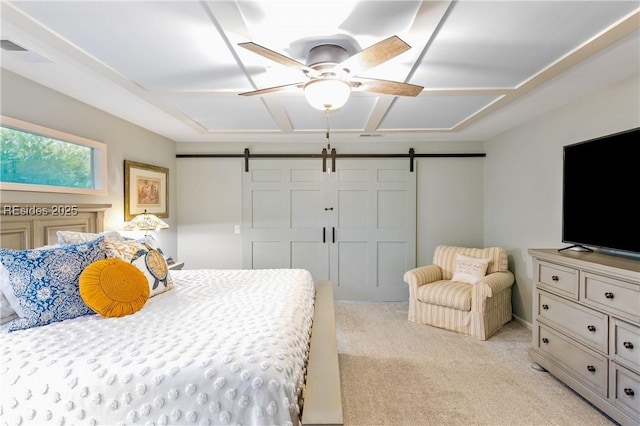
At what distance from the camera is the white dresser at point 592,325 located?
179 cm

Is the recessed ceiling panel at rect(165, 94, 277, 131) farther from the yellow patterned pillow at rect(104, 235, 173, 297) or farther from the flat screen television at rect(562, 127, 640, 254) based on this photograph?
the flat screen television at rect(562, 127, 640, 254)

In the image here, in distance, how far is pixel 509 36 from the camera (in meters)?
1.70

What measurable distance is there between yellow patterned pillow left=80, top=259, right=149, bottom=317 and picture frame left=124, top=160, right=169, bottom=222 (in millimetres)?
1796

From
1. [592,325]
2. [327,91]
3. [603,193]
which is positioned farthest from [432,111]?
[592,325]

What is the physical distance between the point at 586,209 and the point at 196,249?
14.9 ft

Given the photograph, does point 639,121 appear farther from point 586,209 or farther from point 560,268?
point 560,268

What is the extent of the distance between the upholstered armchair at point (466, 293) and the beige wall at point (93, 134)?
339 centimetres

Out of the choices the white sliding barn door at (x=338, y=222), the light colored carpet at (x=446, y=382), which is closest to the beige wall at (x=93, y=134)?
the white sliding barn door at (x=338, y=222)

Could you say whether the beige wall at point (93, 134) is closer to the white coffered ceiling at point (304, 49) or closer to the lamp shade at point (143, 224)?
the white coffered ceiling at point (304, 49)

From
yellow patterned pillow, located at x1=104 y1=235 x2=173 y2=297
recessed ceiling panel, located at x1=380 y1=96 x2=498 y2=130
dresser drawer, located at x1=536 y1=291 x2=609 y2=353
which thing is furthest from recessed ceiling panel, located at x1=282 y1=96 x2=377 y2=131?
dresser drawer, located at x1=536 y1=291 x2=609 y2=353

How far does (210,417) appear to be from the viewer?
1081mm

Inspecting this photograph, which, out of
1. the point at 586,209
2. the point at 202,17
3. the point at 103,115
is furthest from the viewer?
the point at 103,115

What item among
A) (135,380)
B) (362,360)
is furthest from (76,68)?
(362,360)

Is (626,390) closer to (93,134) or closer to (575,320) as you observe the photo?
(575,320)
